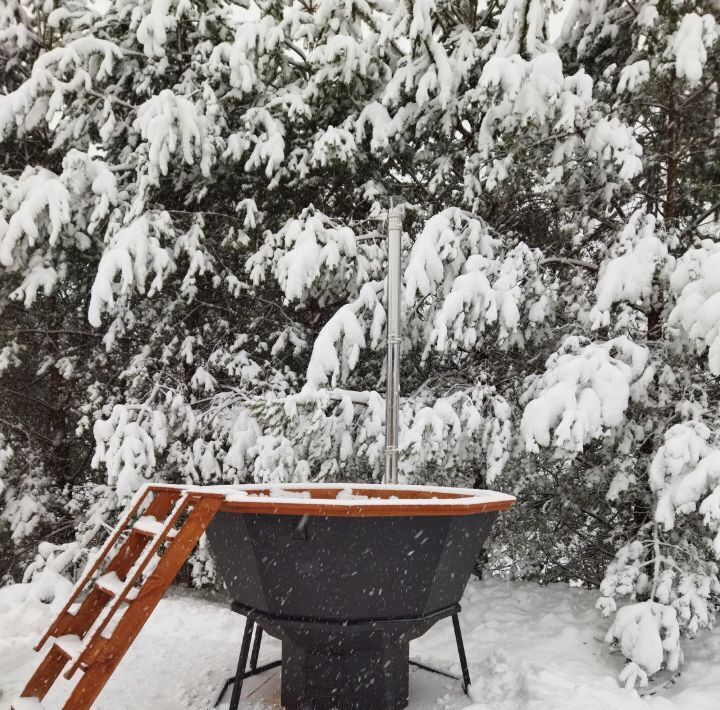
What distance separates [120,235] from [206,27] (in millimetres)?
1844

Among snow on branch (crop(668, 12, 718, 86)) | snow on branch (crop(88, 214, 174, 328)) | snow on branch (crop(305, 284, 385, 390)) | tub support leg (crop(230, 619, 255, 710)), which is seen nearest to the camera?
tub support leg (crop(230, 619, 255, 710))

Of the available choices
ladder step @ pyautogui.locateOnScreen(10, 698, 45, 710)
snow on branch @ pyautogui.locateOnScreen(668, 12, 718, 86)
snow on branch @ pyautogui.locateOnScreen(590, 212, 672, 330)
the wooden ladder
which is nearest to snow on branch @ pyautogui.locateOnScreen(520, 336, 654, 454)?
snow on branch @ pyautogui.locateOnScreen(590, 212, 672, 330)

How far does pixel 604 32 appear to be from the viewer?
4316mm

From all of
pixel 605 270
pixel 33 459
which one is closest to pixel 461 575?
pixel 605 270

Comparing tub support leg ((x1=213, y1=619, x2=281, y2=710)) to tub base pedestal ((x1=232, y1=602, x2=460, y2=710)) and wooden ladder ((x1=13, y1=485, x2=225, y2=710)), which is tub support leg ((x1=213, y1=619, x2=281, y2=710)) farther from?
wooden ladder ((x1=13, y1=485, x2=225, y2=710))

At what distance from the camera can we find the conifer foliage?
3.57 metres

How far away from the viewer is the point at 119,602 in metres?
2.05

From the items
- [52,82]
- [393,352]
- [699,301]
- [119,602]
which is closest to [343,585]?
[119,602]

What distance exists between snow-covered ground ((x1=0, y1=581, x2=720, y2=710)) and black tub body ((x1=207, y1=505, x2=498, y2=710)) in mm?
397

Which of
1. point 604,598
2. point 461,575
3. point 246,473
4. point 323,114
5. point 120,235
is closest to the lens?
point 461,575

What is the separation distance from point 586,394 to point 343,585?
64.8 inches

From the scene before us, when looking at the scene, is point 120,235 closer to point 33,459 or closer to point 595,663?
point 33,459

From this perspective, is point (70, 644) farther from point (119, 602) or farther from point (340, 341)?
point (340, 341)

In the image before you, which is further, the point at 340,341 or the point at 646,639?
the point at 340,341
